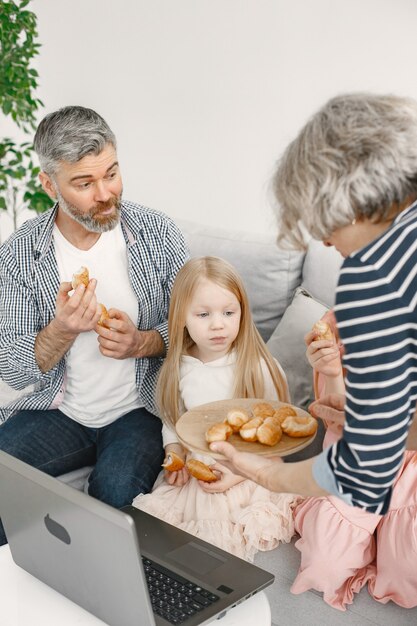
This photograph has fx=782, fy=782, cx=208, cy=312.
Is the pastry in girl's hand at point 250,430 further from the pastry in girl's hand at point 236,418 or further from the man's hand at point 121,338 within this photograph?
the man's hand at point 121,338

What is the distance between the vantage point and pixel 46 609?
4.40 ft

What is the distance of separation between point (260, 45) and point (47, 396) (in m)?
1.59

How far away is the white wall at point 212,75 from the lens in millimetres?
2629

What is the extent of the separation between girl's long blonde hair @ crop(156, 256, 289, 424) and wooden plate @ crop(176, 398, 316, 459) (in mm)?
213

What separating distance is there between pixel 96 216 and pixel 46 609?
1047 mm

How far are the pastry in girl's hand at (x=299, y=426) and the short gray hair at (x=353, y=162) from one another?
594 millimetres

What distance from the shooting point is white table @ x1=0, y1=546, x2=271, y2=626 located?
51.6 inches

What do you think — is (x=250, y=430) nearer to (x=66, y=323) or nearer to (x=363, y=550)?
(x=363, y=550)

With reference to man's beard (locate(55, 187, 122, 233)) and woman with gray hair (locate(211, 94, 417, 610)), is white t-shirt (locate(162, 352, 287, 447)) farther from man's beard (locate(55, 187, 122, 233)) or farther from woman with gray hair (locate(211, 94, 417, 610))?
woman with gray hair (locate(211, 94, 417, 610))

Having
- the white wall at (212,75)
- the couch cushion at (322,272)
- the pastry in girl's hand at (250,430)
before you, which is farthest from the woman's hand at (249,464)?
the white wall at (212,75)

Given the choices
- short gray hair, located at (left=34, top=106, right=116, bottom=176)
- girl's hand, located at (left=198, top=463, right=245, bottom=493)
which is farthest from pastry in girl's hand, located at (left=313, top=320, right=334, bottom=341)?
short gray hair, located at (left=34, top=106, right=116, bottom=176)

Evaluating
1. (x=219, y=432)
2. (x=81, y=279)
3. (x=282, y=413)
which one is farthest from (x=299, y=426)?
(x=81, y=279)

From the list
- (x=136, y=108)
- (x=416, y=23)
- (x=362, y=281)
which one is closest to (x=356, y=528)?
(x=362, y=281)

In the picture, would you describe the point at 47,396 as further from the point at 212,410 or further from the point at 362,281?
the point at 362,281
